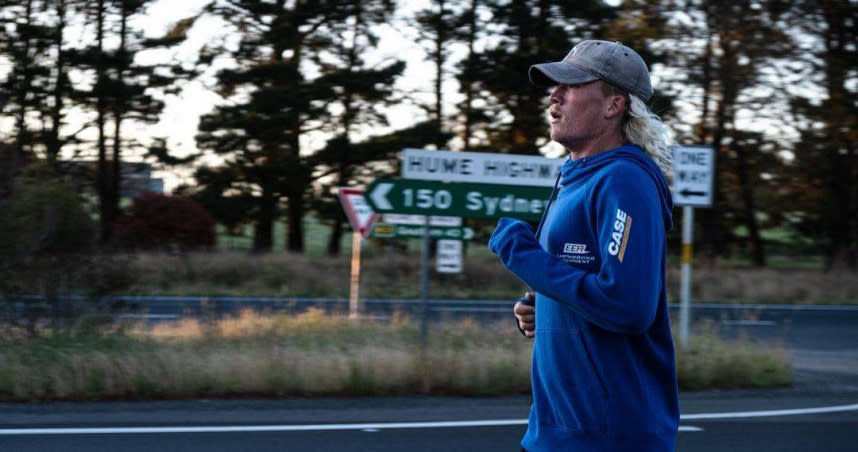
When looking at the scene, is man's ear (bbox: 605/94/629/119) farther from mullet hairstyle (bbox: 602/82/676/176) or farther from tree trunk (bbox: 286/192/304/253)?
tree trunk (bbox: 286/192/304/253)

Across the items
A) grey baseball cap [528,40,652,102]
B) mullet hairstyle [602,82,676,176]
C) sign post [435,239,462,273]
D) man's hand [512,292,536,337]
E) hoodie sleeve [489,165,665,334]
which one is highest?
grey baseball cap [528,40,652,102]

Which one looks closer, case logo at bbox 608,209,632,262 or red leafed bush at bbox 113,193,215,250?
case logo at bbox 608,209,632,262

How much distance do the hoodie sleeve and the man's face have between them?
7.8 inches

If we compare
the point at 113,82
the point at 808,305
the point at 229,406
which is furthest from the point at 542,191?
the point at 113,82

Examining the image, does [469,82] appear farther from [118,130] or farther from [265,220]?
[118,130]

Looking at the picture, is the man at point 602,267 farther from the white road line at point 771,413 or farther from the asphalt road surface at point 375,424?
the white road line at point 771,413

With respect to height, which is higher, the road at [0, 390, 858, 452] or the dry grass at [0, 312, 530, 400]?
the dry grass at [0, 312, 530, 400]

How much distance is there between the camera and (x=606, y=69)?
94.9 inches

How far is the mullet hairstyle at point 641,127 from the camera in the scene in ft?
7.98

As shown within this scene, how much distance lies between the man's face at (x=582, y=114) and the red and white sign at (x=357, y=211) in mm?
14173

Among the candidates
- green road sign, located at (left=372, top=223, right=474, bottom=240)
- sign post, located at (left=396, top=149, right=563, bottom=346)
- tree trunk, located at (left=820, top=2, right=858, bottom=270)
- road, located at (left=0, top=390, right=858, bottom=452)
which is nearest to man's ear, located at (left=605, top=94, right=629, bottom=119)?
road, located at (left=0, top=390, right=858, bottom=452)

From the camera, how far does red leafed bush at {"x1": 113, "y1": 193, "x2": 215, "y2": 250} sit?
25000mm

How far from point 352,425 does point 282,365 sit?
5.06 ft

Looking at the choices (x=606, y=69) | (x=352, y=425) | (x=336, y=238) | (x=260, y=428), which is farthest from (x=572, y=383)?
(x=336, y=238)
